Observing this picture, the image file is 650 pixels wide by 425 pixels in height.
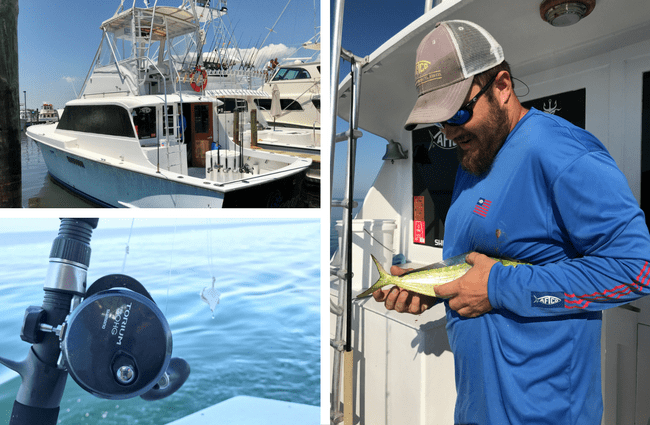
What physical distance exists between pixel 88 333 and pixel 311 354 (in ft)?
5.12

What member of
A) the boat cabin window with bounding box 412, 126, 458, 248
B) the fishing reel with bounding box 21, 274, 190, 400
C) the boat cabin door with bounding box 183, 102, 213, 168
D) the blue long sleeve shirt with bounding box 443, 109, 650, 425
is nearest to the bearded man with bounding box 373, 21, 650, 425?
the blue long sleeve shirt with bounding box 443, 109, 650, 425

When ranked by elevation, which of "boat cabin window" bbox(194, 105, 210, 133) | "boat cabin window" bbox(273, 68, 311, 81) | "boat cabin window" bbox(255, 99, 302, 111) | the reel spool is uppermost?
"boat cabin window" bbox(273, 68, 311, 81)

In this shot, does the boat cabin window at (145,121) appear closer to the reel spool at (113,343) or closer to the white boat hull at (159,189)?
the white boat hull at (159,189)

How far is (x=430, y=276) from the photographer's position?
101cm

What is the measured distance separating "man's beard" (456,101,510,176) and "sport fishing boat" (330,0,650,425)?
1.64 ft

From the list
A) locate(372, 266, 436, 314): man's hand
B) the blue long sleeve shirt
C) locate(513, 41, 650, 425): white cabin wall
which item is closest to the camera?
the blue long sleeve shirt

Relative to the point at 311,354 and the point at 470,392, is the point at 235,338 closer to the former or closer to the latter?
the point at 311,354

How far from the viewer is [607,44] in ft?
4.51

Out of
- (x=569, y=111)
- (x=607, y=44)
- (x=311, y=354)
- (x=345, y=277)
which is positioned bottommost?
(x=311, y=354)

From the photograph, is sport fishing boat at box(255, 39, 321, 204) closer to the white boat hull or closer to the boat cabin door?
the boat cabin door

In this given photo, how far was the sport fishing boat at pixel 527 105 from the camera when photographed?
1273 millimetres

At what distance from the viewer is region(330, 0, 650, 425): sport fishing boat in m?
1.27

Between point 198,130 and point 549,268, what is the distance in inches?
244

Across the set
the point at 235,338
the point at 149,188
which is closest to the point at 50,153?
the point at 149,188
